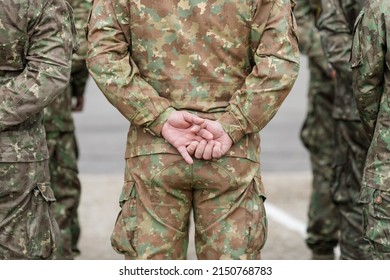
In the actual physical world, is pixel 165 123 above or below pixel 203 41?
below

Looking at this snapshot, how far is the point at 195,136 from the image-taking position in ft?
18.4

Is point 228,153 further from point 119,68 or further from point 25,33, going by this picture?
point 25,33

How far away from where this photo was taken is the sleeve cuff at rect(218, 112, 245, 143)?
560 cm

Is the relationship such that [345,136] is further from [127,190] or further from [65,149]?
[127,190]

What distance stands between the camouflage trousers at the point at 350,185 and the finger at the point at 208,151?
2.13 metres

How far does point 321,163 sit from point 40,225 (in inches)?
129

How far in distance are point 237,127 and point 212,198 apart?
0.34 metres

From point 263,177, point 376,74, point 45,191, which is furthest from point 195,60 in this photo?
point 263,177

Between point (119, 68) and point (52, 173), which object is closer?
point (119, 68)

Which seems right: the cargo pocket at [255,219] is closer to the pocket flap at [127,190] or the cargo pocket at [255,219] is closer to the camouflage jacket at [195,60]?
the camouflage jacket at [195,60]

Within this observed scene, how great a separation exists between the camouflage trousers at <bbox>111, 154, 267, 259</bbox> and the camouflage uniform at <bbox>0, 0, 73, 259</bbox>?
1.71 feet
